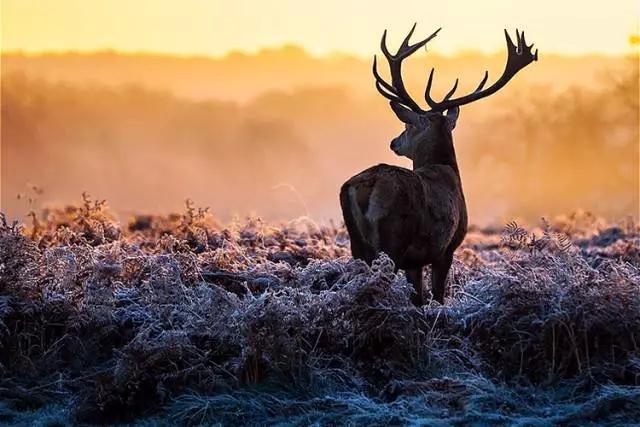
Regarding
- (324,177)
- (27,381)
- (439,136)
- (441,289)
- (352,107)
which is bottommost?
(27,381)

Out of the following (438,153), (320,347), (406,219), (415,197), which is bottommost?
(320,347)

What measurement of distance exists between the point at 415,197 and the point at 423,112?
2.31 meters

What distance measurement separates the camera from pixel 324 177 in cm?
4162

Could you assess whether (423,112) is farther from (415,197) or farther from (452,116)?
(415,197)

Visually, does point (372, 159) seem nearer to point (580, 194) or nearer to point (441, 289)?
point (580, 194)

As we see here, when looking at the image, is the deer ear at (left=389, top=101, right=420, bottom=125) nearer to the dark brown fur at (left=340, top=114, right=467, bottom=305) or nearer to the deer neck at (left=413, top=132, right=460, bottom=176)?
the deer neck at (left=413, top=132, right=460, bottom=176)

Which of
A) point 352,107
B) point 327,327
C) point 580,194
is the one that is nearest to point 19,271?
Answer: point 327,327

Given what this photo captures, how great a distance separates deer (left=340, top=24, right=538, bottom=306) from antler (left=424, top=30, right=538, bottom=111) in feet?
0.03

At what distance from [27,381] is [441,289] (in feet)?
12.4

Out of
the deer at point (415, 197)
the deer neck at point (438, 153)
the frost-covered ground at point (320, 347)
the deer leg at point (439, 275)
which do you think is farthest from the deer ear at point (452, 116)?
the frost-covered ground at point (320, 347)

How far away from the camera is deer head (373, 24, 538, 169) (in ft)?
42.9

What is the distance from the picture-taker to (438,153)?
1302 centimetres

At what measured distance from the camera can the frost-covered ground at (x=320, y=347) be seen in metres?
9.35

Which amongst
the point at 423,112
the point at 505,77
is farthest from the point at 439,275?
the point at 505,77
